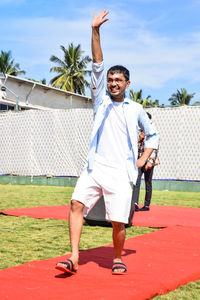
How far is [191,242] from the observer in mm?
5176

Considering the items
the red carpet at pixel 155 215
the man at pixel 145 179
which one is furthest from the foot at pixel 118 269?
the man at pixel 145 179

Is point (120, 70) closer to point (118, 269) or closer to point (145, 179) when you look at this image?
point (118, 269)

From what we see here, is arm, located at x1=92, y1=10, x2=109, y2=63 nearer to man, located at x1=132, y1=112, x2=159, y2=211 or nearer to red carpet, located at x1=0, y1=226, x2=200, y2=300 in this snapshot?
red carpet, located at x1=0, y1=226, x2=200, y2=300

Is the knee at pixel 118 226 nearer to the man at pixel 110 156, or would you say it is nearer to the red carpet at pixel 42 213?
the man at pixel 110 156

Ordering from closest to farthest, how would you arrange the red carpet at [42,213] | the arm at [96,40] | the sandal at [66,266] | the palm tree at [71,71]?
the sandal at [66,266], the arm at [96,40], the red carpet at [42,213], the palm tree at [71,71]

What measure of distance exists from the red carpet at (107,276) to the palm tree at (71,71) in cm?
3770

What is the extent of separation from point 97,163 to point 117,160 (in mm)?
172

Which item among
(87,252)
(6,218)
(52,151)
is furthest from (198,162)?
(87,252)

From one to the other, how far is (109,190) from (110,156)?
11.4 inches

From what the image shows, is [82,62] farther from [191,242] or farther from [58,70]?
[191,242]

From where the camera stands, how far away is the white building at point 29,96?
22641 mm

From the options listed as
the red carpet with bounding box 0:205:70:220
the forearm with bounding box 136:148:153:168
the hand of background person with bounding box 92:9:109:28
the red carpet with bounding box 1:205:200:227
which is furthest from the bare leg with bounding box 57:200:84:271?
the red carpet with bounding box 0:205:70:220

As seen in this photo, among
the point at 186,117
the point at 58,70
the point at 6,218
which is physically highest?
the point at 58,70

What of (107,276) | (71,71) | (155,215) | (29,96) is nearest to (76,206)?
(107,276)
